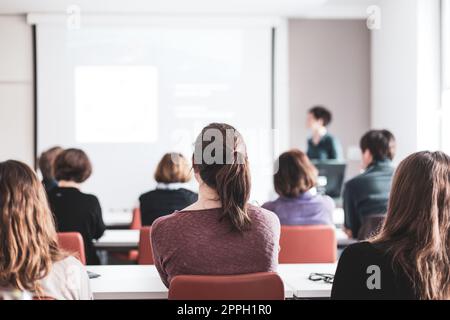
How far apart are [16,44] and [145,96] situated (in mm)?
1510

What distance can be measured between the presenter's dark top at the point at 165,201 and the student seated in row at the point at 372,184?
3.48ft

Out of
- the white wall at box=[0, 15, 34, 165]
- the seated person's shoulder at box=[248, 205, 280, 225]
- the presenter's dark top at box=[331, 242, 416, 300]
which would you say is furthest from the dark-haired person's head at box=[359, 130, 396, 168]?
the white wall at box=[0, 15, 34, 165]

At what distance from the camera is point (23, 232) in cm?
172

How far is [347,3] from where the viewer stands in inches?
262

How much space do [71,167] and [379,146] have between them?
198cm

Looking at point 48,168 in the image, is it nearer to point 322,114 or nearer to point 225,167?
point 225,167

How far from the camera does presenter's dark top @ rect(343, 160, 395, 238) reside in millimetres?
4070

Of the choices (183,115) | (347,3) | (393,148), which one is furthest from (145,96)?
(393,148)

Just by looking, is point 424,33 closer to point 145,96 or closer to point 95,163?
point 145,96

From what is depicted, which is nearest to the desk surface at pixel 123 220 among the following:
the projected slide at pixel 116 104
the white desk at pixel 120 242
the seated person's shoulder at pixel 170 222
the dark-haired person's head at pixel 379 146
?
the white desk at pixel 120 242

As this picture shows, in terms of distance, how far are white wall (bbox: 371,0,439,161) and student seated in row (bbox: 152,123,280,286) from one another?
3.79m

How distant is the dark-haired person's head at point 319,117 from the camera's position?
6750 millimetres

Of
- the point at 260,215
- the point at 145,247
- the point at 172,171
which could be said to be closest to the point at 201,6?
the point at 172,171
